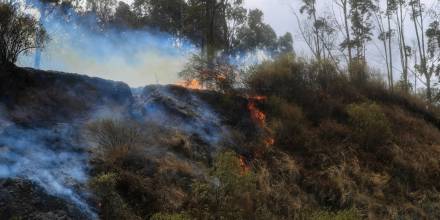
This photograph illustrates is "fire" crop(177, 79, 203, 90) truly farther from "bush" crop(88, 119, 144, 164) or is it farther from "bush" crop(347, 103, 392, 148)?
"bush" crop(88, 119, 144, 164)

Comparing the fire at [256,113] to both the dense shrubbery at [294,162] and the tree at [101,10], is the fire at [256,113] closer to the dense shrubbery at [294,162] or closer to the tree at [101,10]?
the dense shrubbery at [294,162]

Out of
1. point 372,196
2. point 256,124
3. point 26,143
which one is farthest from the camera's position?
point 256,124

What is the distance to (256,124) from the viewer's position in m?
14.4

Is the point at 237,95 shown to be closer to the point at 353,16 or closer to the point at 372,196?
the point at 372,196

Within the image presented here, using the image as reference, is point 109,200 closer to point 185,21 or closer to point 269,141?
point 269,141

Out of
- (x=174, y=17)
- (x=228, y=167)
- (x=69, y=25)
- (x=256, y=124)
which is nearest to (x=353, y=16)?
(x=174, y=17)

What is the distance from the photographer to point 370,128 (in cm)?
1465

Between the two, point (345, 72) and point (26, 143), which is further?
point (345, 72)

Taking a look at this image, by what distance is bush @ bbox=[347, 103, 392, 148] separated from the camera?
47.8ft

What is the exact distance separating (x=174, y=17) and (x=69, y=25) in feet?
23.2

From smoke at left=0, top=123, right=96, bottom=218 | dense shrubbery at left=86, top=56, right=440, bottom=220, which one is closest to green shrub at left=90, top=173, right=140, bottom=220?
dense shrubbery at left=86, top=56, right=440, bottom=220

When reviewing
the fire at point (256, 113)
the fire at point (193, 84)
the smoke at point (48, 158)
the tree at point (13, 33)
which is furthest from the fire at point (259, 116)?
the tree at point (13, 33)

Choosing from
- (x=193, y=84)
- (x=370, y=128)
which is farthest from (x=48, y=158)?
(x=370, y=128)

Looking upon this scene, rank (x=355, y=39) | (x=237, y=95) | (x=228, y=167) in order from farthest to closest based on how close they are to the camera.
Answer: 1. (x=355, y=39)
2. (x=237, y=95)
3. (x=228, y=167)
